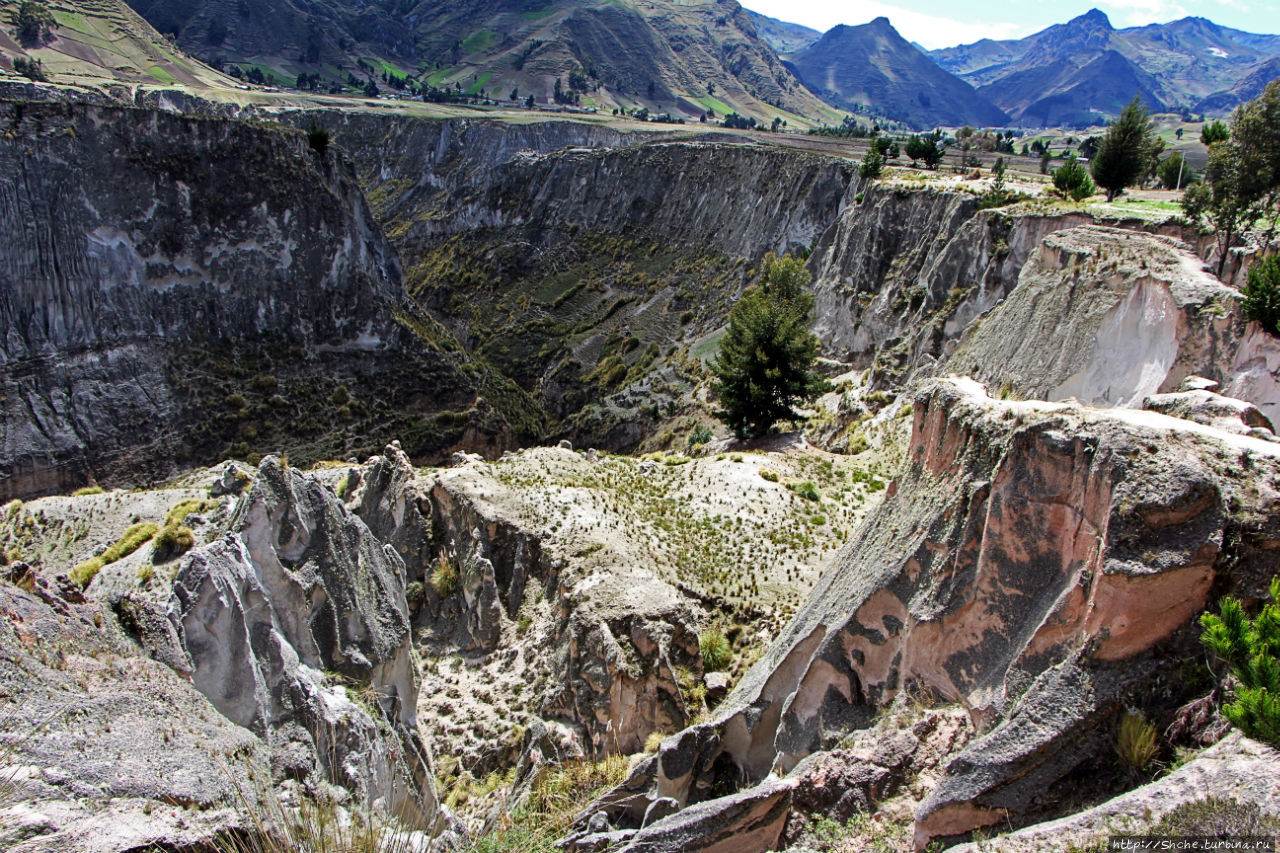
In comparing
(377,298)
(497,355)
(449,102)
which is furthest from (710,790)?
(449,102)

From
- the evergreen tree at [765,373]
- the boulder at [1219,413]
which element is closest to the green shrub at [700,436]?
the evergreen tree at [765,373]

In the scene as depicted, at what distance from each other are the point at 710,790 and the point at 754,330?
27962mm

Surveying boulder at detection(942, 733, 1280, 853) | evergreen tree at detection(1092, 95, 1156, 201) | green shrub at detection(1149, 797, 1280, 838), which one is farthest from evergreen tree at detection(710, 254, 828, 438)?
green shrub at detection(1149, 797, 1280, 838)

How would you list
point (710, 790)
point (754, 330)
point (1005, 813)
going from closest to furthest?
point (1005, 813)
point (710, 790)
point (754, 330)

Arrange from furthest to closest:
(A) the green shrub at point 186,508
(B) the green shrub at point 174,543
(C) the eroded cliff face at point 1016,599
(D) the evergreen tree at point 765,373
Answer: (D) the evergreen tree at point 765,373
(A) the green shrub at point 186,508
(B) the green shrub at point 174,543
(C) the eroded cliff face at point 1016,599

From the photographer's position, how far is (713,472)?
27.8 meters

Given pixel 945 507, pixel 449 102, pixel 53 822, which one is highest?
pixel 449 102

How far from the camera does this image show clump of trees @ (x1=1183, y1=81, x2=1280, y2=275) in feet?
89.7

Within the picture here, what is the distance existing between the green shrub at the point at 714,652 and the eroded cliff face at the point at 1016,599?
5.09m

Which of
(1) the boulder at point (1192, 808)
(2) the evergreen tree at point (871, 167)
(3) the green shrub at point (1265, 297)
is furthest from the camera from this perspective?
(2) the evergreen tree at point (871, 167)

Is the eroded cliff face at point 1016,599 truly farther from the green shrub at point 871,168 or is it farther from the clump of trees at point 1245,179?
the green shrub at point 871,168

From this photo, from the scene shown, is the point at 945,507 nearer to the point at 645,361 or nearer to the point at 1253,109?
the point at 1253,109

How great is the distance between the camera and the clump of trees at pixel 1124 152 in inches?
1772

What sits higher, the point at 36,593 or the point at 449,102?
the point at 449,102
